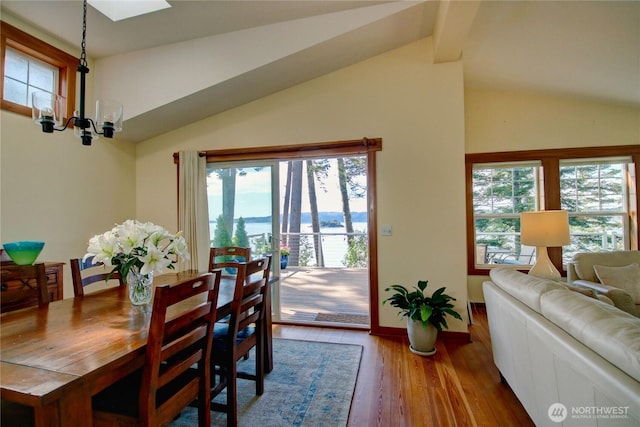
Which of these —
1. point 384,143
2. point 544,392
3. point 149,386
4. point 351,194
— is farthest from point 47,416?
point 351,194

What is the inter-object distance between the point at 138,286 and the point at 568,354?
7.01 ft

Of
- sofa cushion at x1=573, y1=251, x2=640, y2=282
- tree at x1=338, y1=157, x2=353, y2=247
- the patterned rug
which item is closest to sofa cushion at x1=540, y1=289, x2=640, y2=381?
the patterned rug

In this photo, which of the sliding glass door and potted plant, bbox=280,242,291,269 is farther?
potted plant, bbox=280,242,291,269

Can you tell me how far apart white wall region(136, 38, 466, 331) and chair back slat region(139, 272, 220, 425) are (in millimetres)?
2149

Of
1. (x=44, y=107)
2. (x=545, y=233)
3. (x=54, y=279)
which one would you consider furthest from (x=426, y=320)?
(x=54, y=279)

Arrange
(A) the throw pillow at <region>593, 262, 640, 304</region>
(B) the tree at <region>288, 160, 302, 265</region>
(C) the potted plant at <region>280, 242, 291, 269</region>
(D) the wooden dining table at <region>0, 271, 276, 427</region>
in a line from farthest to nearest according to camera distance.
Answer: (B) the tree at <region>288, 160, 302, 265</region>
(C) the potted plant at <region>280, 242, 291, 269</region>
(A) the throw pillow at <region>593, 262, 640, 304</region>
(D) the wooden dining table at <region>0, 271, 276, 427</region>

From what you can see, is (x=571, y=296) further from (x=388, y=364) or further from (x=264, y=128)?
(x=264, y=128)

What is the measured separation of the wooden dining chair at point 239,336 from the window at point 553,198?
3253 mm

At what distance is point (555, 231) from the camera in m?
2.54

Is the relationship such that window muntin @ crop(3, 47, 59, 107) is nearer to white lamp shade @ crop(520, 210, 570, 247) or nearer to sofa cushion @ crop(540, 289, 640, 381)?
sofa cushion @ crop(540, 289, 640, 381)

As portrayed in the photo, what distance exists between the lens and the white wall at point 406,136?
10.1 ft

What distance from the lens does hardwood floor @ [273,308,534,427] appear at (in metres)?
1.87

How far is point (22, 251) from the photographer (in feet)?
7.60

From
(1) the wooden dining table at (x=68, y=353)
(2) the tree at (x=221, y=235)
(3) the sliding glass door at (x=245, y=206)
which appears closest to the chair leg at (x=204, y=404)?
(1) the wooden dining table at (x=68, y=353)
